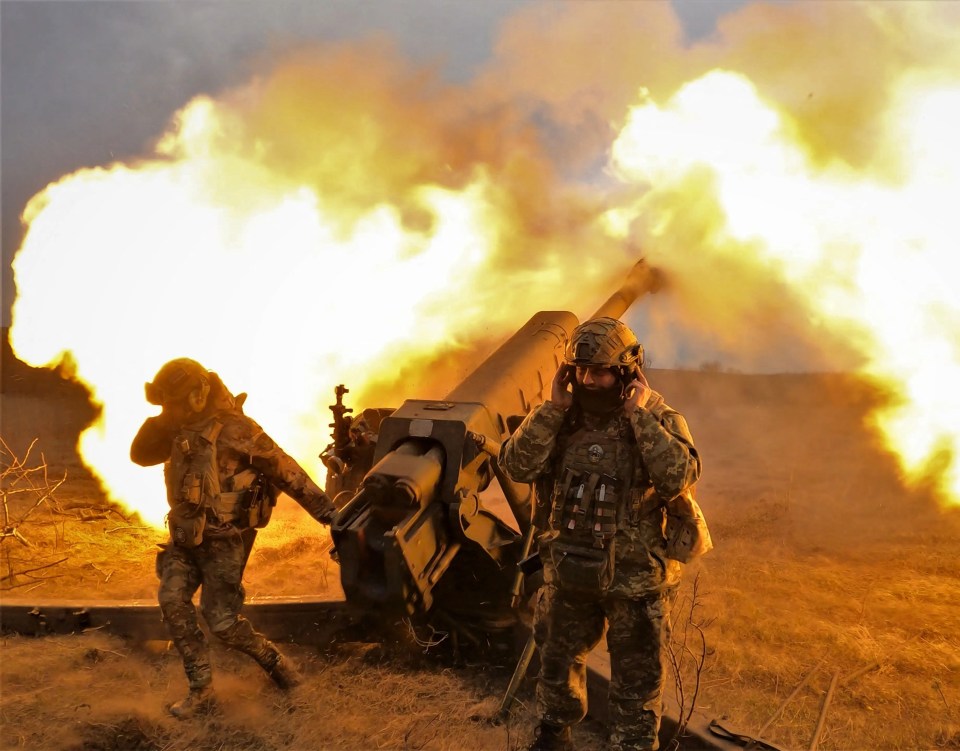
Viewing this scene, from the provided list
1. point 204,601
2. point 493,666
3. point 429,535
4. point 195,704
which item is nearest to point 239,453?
point 204,601

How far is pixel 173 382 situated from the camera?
14.8 ft

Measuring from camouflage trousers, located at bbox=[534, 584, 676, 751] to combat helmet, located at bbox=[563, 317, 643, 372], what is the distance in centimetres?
114

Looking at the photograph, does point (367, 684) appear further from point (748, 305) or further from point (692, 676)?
point (748, 305)

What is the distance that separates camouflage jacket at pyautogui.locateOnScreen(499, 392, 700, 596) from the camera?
3.43 metres

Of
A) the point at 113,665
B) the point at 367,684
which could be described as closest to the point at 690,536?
the point at 367,684

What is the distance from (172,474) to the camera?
4.59m

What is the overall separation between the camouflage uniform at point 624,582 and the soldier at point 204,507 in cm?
178

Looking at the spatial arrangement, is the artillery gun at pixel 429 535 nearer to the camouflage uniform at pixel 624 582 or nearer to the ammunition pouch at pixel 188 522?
the camouflage uniform at pixel 624 582

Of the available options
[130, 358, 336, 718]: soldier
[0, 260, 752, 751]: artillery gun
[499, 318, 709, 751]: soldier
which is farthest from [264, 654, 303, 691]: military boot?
[499, 318, 709, 751]: soldier

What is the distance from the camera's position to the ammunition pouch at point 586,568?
3.50 m

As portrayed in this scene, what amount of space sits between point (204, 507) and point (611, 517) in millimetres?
2544

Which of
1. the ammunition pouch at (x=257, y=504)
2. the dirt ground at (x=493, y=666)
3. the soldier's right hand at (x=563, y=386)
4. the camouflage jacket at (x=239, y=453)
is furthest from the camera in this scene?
the ammunition pouch at (x=257, y=504)

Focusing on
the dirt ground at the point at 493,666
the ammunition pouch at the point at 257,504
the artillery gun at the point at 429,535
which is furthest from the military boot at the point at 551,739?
the ammunition pouch at the point at 257,504

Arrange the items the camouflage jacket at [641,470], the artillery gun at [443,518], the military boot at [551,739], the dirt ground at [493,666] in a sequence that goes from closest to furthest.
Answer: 1. the camouflage jacket at [641,470]
2. the military boot at [551,739]
3. the artillery gun at [443,518]
4. the dirt ground at [493,666]
